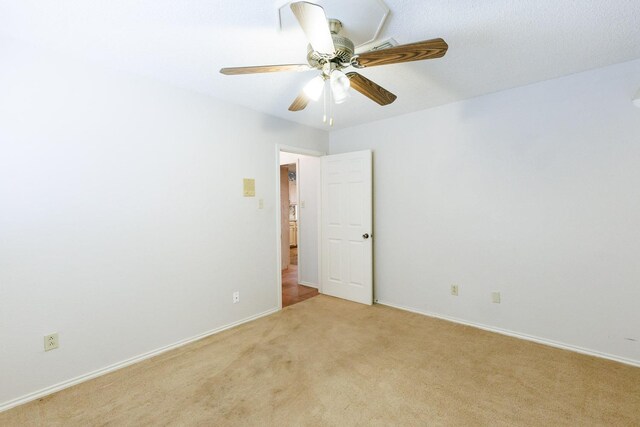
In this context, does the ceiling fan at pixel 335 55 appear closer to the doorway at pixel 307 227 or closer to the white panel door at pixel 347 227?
the white panel door at pixel 347 227

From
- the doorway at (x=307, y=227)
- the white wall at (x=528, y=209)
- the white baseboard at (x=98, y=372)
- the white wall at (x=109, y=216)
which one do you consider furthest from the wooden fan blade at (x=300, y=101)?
the white baseboard at (x=98, y=372)

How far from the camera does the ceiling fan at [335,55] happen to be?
1.27 meters

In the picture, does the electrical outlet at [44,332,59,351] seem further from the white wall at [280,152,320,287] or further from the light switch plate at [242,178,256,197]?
the white wall at [280,152,320,287]

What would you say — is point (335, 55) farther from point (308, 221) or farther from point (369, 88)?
point (308, 221)

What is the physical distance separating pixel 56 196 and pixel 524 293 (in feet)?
12.8

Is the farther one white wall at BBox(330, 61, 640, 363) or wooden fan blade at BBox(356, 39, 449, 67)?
white wall at BBox(330, 61, 640, 363)

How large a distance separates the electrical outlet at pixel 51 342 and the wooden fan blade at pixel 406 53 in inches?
106

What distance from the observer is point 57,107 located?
199cm

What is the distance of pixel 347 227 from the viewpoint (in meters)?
3.80

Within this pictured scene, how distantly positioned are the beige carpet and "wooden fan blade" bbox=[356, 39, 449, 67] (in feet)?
6.73

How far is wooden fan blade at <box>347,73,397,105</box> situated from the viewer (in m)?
1.77

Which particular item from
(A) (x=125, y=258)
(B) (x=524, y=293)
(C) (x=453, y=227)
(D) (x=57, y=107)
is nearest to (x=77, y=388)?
(A) (x=125, y=258)

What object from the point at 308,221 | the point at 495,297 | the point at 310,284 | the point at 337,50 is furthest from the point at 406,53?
the point at 310,284

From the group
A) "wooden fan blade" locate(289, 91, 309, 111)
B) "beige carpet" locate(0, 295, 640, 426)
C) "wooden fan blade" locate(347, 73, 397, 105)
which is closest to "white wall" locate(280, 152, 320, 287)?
"beige carpet" locate(0, 295, 640, 426)
